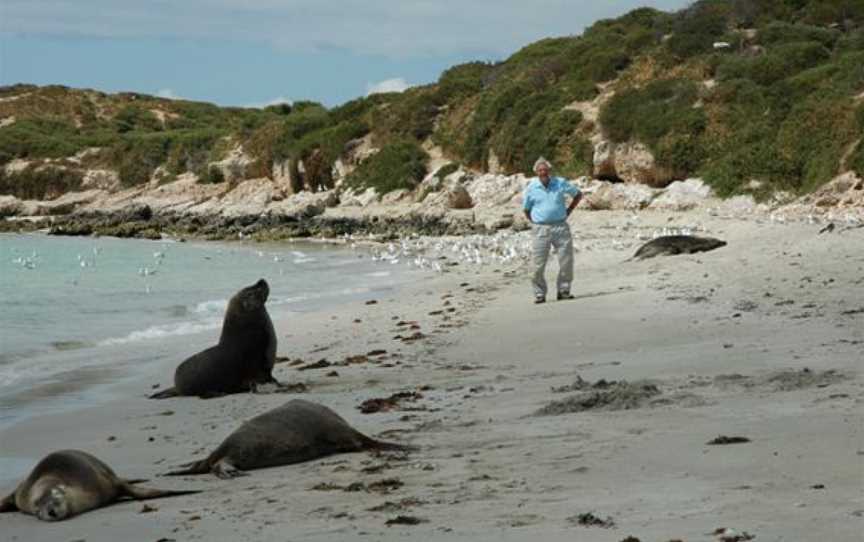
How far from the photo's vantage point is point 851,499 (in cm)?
445

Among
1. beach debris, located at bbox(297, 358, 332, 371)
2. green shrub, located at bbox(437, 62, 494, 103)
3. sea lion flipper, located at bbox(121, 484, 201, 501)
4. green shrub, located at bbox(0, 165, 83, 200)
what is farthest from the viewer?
green shrub, located at bbox(0, 165, 83, 200)

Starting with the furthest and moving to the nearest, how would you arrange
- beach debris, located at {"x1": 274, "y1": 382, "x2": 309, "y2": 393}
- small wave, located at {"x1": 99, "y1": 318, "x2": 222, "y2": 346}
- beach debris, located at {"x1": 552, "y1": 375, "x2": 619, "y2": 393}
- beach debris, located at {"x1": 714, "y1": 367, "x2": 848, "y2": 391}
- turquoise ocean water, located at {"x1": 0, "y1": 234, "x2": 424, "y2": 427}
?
small wave, located at {"x1": 99, "y1": 318, "x2": 222, "y2": 346}
turquoise ocean water, located at {"x1": 0, "y1": 234, "x2": 424, "y2": 427}
beach debris, located at {"x1": 274, "y1": 382, "x2": 309, "y2": 393}
beach debris, located at {"x1": 552, "y1": 375, "x2": 619, "y2": 393}
beach debris, located at {"x1": 714, "y1": 367, "x2": 848, "y2": 391}

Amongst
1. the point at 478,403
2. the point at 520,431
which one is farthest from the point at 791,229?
the point at 520,431

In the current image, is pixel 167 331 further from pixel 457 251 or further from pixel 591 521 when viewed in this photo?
pixel 591 521

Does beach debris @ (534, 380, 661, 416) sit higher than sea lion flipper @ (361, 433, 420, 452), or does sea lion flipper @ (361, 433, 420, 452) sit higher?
beach debris @ (534, 380, 661, 416)

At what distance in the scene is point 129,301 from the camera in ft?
67.9

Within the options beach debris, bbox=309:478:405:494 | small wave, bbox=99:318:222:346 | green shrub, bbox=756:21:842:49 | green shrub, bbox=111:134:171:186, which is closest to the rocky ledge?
green shrub, bbox=111:134:171:186

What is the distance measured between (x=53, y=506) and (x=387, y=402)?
3.09 m

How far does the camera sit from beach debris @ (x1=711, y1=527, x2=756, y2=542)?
13.4 ft

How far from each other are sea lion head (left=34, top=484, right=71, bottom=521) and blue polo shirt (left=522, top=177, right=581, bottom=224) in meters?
9.55

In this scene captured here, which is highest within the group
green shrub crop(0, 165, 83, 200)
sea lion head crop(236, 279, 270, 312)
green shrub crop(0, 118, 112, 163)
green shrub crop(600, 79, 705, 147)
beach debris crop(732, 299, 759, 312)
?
green shrub crop(0, 118, 112, 163)

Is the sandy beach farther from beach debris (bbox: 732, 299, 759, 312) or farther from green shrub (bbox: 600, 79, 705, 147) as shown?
green shrub (bbox: 600, 79, 705, 147)

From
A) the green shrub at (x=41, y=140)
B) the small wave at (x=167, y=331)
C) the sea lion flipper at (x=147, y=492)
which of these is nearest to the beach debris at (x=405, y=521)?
the sea lion flipper at (x=147, y=492)

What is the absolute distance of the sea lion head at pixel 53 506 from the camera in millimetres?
5895
